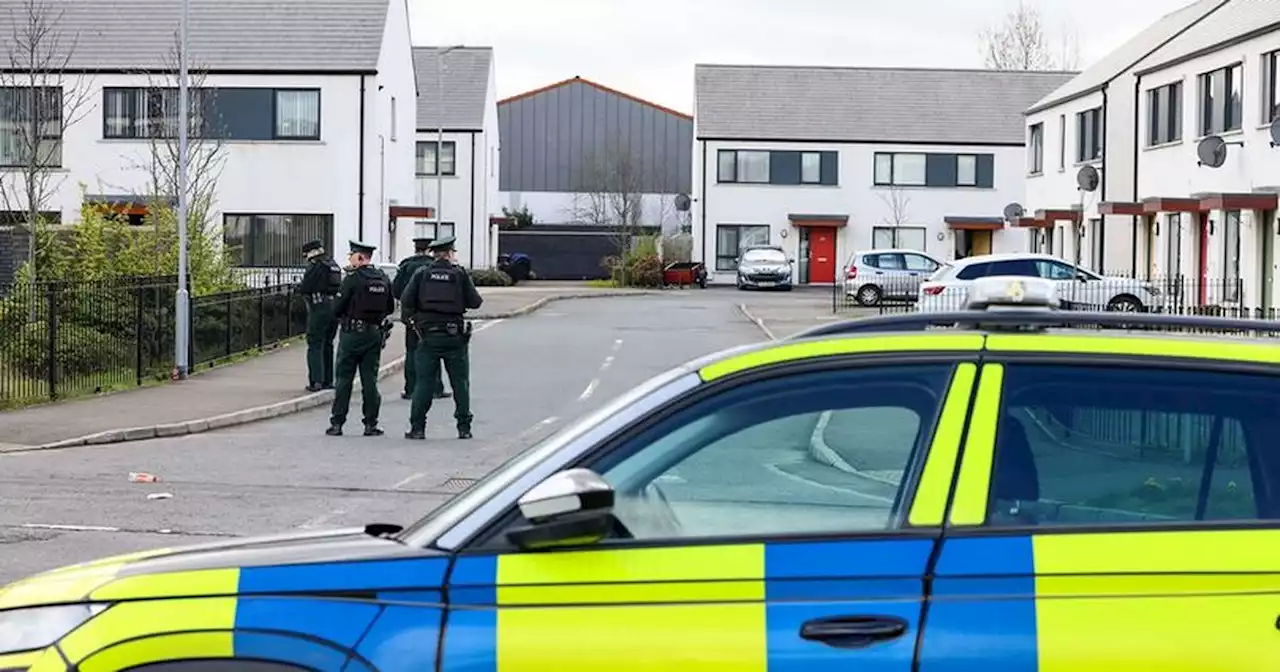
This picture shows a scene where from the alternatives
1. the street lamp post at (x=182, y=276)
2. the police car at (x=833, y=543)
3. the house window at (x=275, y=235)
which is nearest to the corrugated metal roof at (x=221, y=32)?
the house window at (x=275, y=235)

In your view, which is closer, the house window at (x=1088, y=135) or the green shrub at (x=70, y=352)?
the green shrub at (x=70, y=352)

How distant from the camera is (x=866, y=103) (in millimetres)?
70250

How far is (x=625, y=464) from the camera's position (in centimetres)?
430

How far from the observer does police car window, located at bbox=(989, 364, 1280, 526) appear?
4164mm

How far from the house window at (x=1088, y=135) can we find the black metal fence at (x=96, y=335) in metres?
25.8

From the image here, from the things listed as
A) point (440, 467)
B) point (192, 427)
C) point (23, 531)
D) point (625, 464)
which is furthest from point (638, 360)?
point (625, 464)

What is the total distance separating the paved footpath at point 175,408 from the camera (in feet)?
58.9

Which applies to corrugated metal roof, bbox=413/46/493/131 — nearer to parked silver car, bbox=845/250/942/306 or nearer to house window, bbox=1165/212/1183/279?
parked silver car, bbox=845/250/942/306

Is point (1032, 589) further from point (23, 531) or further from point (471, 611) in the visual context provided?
point (23, 531)

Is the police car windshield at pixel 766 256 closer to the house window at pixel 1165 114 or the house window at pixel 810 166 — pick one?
the house window at pixel 810 166

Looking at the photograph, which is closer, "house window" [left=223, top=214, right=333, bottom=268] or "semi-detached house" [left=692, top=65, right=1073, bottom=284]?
"house window" [left=223, top=214, right=333, bottom=268]

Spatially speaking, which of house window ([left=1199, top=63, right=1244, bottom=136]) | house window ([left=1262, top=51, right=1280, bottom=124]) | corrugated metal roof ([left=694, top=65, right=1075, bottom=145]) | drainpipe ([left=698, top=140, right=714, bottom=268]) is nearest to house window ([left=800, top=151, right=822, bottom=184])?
corrugated metal roof ([left=694, top=65, right=1075, bottom=145])

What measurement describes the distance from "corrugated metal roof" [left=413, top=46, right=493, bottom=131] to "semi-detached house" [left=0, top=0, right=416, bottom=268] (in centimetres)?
1947

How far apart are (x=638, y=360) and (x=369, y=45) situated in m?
21.1
